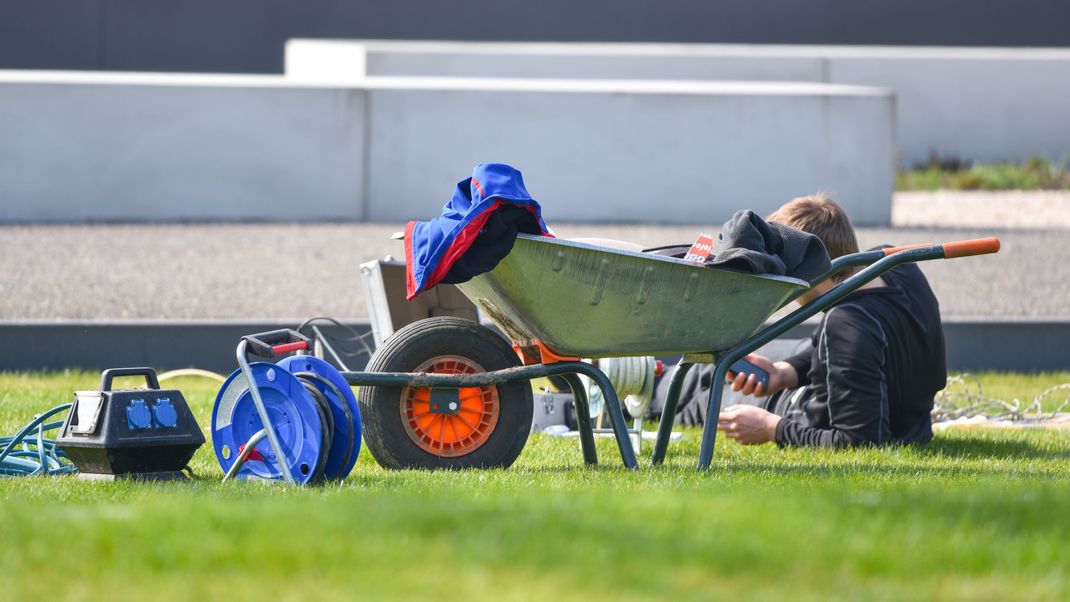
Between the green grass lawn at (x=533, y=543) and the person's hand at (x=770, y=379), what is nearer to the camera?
the green grass lawn at (x=533, y=543)

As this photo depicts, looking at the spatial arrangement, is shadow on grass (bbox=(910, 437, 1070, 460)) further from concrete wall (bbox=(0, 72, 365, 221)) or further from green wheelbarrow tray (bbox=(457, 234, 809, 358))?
concrete wall (bbox=(0, 72, 365, 221))

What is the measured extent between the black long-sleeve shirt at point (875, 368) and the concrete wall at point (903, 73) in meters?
12.6

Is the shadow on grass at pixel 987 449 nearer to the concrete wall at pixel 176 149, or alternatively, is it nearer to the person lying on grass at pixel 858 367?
the person lying on grass at pixel 858 367

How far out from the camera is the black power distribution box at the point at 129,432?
4.02 metres

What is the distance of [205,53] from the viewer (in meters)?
21.6

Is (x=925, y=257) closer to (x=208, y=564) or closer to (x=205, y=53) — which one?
(x=208, y=564)

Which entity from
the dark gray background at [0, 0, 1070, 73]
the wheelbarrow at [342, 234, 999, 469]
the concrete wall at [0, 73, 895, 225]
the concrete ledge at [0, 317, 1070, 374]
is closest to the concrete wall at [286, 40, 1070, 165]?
the dark gray background at [0, 0, 1070, 73]

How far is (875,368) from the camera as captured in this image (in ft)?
16.4

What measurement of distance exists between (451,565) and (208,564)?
1.51ft

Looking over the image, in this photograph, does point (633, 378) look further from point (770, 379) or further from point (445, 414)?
point (445, 414)

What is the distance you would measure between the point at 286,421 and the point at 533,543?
145 centimetres

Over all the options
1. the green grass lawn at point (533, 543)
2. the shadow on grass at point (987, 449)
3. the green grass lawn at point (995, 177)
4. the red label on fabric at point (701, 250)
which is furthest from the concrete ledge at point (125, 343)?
the green grass lawn at point (995, 177)

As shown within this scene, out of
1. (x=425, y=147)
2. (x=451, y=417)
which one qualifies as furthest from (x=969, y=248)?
(x=425, y=147)

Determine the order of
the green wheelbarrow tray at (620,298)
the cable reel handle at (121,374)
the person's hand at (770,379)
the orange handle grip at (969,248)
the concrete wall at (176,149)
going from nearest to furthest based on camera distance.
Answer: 1. the cable reel handle at (121,374)
2. the green wheelbarrow tray at (620,298)
3. the orange handle grip at (969,248)
4. the person's hand at (770,379)
5. the concrete wall at (176,149)
